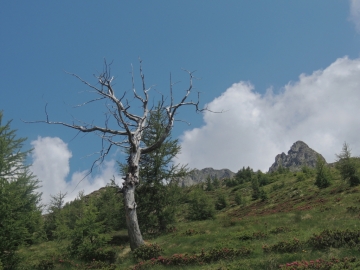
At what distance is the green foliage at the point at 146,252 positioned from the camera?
11.3 meters

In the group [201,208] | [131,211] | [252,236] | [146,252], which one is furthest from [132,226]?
[201,208]

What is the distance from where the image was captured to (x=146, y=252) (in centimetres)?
1137

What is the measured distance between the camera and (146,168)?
73.3 ft

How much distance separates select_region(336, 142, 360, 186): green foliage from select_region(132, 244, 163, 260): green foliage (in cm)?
2953

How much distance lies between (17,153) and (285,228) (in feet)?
75.2

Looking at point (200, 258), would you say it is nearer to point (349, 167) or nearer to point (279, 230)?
point (279, 230)

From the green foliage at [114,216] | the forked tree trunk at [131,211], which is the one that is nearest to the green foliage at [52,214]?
the green foliage at [114,216]

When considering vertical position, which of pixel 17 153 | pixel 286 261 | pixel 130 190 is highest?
pixel 17 153

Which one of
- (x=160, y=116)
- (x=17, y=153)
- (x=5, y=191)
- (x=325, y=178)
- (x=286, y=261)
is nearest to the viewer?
(x=286, y=261)

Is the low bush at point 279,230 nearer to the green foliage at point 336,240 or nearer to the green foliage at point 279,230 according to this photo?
the green foliage at point 279,230

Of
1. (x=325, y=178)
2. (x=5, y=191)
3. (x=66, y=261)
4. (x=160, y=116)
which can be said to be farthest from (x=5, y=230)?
(x=325, y=178)

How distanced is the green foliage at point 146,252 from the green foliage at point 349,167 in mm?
29526

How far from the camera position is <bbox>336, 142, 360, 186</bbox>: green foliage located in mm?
33062

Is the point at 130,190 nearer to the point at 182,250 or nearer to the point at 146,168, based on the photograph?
the point at 182,250
